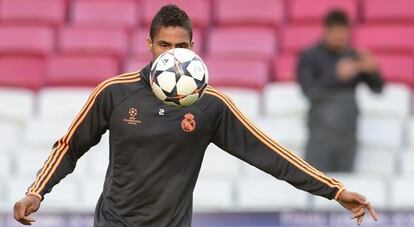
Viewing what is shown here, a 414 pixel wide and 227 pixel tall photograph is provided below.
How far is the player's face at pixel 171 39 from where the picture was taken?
16.2 ft

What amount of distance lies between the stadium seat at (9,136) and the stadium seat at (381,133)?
2772 millimetres

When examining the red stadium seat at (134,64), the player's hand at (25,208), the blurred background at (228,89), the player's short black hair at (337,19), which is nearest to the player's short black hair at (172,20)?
the player's hand at (25,208)

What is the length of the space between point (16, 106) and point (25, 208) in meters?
5.03

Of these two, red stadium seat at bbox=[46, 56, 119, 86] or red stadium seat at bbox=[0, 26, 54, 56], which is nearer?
red stadium seat at bbox=[46, 56, 119, 86]

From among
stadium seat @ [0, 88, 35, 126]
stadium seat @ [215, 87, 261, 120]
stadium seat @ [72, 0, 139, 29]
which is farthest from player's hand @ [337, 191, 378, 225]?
stadium seat @ [72, 0, 139, 29]

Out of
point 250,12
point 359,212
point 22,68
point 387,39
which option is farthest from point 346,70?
point 359,212

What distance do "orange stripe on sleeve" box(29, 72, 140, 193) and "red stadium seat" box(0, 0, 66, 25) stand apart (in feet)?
20.6

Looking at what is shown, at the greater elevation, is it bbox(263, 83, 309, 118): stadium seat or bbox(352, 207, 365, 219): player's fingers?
bbox(352, 207, 365, 219): player's fingers

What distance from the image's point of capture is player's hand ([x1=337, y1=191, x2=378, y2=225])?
4.99 m

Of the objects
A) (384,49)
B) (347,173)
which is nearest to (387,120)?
(347,173)

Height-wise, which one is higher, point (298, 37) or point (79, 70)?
point (298, 37)

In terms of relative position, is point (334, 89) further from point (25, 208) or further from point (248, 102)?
point (25, 208)

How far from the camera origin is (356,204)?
5059 millimetres

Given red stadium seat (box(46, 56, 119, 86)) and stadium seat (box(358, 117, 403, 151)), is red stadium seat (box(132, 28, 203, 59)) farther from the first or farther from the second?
stadium seat (box(358, 117, 403, 151))
